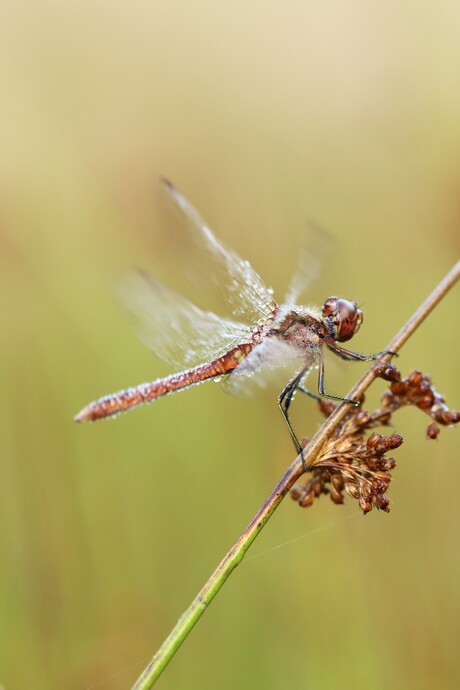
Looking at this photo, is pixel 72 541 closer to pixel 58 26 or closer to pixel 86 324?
pixel 86 324

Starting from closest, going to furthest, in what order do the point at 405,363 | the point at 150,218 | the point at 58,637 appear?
the point at 58,637 → the point at 405,363 → the point at 150,218

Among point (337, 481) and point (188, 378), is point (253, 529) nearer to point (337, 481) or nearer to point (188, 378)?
point (337, 481)

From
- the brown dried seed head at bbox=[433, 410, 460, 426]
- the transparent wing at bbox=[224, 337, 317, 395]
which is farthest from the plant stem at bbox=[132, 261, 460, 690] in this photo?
the transparent wing at bbox=[224, 337, 317, 395]

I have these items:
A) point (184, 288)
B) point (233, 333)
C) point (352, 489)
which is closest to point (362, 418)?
point (352, 489)

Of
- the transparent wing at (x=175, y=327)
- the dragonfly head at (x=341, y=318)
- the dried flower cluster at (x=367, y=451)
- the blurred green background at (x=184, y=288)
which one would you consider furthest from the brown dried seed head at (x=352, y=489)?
the blurred green background at (x=184, y=288)

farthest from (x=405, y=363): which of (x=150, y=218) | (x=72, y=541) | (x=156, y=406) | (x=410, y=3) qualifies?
(x=410, y=3)

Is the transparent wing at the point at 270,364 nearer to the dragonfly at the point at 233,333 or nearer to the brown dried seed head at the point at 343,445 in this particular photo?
the dragonfly at the point at 233,333
